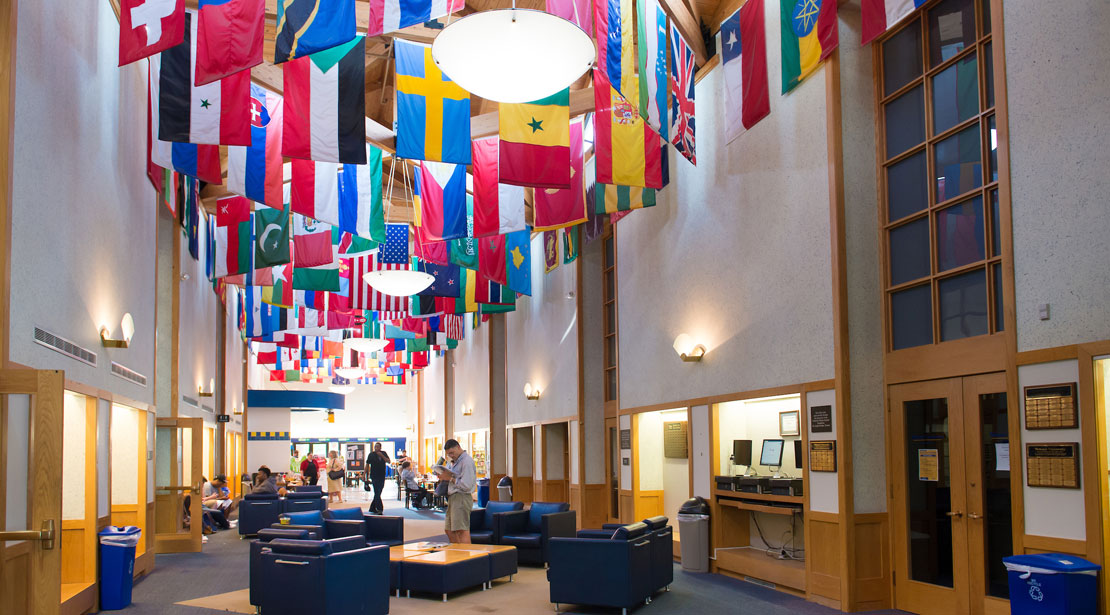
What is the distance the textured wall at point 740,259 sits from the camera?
8.43 metres

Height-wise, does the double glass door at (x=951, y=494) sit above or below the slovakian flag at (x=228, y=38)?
below

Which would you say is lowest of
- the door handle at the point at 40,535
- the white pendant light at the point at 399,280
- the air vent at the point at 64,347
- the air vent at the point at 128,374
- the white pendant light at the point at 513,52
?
the door handle at the point at 40,535

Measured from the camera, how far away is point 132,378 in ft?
33.2

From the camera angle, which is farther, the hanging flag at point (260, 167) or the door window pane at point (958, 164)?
the hanging flag at point (260, 167)

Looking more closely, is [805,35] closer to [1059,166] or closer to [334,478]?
[1059,166]

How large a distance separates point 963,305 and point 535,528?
6.26m

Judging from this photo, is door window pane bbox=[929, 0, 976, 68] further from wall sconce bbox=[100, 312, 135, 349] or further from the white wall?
wall sconce bbox=[100, 312, 135, 349]

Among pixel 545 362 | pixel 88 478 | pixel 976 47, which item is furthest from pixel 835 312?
pixel 545 362

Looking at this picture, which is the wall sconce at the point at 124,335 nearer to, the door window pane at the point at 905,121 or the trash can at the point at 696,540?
the trash can at the point at 696,540

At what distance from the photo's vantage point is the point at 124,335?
9.17m

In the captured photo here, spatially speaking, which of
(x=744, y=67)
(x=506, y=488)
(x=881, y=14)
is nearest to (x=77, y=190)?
(x=744, y=67)

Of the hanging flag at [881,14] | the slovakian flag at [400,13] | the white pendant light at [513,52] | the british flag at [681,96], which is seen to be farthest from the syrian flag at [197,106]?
the hanging flag at [881,14]

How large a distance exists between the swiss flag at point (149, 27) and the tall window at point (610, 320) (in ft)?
29.5

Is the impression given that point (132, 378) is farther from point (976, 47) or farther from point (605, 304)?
point (976, 47)
